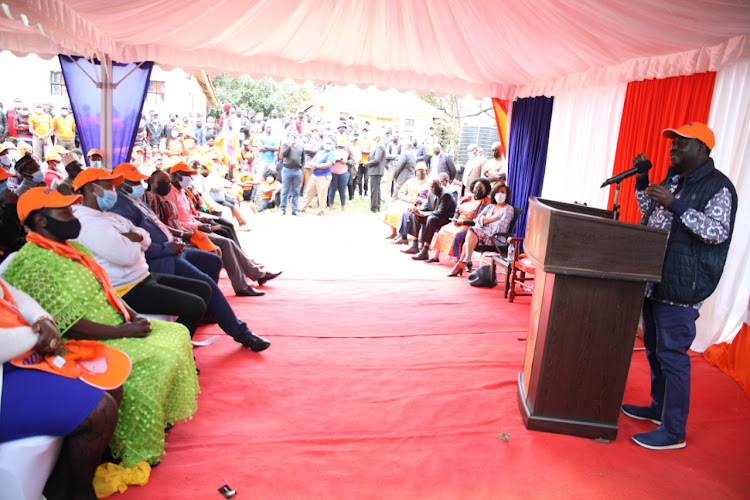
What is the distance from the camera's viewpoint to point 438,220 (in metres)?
8.67

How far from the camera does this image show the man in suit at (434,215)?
866 cm

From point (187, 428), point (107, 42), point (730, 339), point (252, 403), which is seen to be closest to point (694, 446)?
point (730, 339)

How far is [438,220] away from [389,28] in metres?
3.51

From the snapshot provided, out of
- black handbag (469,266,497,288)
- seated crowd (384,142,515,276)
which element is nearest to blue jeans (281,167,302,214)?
seated crowd (384,142,515,276)

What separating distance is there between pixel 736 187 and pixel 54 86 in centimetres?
2386

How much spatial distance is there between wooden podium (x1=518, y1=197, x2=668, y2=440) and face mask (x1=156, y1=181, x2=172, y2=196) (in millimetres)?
3799

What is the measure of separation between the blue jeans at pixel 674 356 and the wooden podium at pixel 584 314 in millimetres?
219

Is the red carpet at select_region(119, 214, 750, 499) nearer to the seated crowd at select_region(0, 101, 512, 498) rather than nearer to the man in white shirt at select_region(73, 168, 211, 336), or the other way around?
the seated crowd at select_region(0, 101, 512, 498)

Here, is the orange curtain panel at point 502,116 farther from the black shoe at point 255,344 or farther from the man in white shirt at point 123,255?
the man in white shirt at point 123,255

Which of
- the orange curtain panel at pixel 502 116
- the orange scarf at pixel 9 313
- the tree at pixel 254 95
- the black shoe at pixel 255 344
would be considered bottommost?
the black shoe at pixel 255 344

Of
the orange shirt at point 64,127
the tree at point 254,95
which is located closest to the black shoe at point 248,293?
the orange shirt at point 64,127

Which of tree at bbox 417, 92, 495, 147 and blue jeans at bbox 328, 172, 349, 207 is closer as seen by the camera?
blue jeans at bbox 328, 172, 349, 207

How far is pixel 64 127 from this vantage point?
1403 centimetres

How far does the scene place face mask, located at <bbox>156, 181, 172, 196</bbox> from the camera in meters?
5.27
